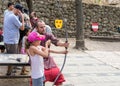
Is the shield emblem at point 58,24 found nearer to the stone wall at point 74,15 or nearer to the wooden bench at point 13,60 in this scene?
the stone wall at point 74,15

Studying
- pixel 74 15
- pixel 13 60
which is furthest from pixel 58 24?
pixel 13 60

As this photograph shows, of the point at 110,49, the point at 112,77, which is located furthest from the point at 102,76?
the point at 110,49

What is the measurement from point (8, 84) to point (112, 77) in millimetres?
2656

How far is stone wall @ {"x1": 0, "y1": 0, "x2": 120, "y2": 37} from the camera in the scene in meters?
17.9

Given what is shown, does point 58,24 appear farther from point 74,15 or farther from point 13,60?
point 13,60

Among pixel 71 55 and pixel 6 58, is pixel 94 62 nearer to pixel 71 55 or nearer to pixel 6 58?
pixel 71 55

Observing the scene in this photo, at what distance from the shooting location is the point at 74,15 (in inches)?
723

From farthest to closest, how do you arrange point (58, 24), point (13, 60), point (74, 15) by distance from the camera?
point (74, 15) < point (58, 24) < point (13, 60)

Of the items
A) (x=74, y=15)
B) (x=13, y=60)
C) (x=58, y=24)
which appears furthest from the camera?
(x=74, y=15)

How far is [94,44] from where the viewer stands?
15.9m

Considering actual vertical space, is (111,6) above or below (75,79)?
above

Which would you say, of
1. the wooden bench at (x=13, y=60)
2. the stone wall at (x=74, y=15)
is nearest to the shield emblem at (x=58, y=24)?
the stone wall at (x=74, y=15)

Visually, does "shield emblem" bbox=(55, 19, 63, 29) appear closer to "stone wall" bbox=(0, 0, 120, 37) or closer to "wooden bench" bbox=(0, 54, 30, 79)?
"stone wall" bbox=(0, 0, 120, 37)

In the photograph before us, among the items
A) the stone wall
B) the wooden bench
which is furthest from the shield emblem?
the wooden bench
